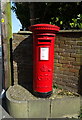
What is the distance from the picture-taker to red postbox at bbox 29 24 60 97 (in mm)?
2512

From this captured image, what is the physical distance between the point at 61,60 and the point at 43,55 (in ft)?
2.41

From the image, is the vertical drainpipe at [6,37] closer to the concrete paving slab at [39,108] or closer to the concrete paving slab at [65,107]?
the concrete paving slab at [39,108]

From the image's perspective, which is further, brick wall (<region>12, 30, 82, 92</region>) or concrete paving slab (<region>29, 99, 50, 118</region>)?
brick wall (<region>12, 30, 82, 92</region>)

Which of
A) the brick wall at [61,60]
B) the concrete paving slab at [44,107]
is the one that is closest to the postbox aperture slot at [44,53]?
the brick wall at [61,60]

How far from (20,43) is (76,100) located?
Answer: 1.93m

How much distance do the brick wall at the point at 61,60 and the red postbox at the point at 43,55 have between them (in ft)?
1.60

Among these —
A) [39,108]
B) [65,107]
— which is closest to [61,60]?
[65,107]

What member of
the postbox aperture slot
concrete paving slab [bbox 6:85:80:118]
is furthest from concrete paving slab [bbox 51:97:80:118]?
the postbox aperture slot

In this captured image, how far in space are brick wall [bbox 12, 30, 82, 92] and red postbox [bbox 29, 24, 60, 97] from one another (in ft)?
1.60

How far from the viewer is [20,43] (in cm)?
339

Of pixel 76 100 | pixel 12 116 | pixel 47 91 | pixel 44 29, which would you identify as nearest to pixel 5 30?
pixel 44 29

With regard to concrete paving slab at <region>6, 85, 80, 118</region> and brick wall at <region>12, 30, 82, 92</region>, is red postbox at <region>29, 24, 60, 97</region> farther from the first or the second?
brick wall at <region>12, 30, 82, 92</region>

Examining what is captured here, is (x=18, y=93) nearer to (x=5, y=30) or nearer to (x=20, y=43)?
(x=20, y=43)

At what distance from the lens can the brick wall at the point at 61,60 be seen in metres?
2.97
